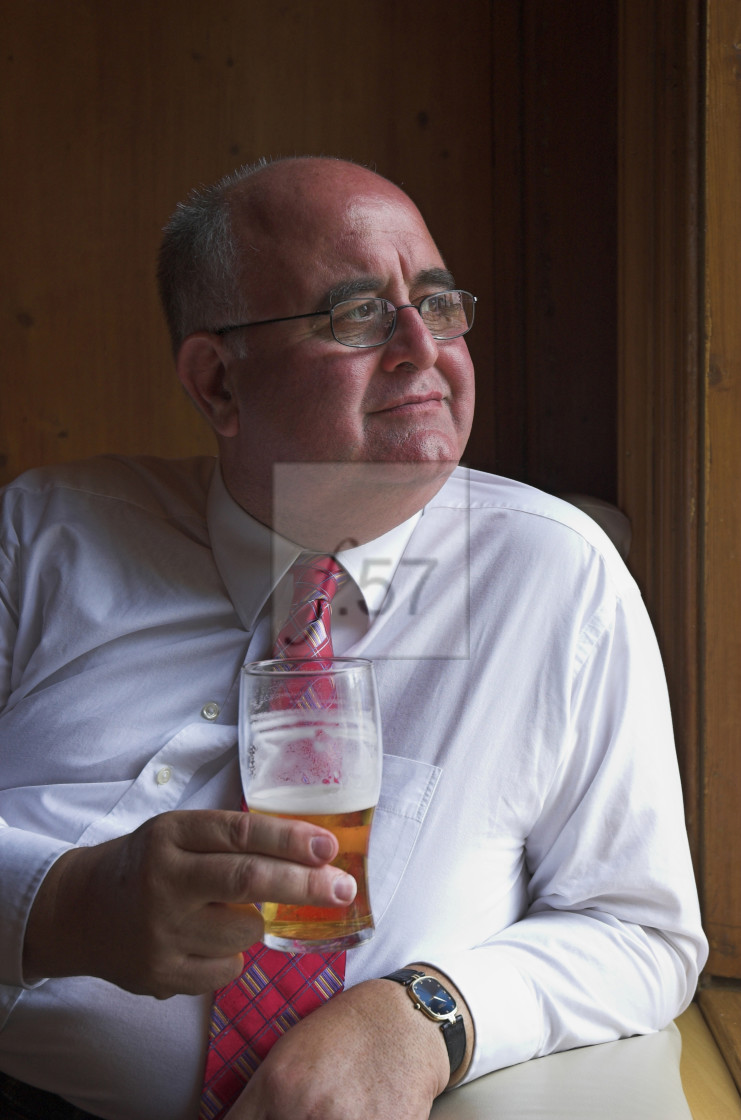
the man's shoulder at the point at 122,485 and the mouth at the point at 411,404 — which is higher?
the mouth at the point at 411,404

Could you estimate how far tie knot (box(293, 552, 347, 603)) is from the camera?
4.13 ft

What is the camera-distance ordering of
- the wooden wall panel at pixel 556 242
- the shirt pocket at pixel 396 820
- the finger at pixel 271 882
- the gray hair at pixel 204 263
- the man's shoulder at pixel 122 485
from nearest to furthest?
the finger at pixel 271 882
the shirt pocket at pixel 396 820
the gray hair at pixel 204 263
the man's shoulder at pixel 122 485
the wooden wall panel at pixel 556 242

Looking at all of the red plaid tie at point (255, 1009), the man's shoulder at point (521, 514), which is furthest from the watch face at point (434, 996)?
the man's shoulder at point (521, 514)

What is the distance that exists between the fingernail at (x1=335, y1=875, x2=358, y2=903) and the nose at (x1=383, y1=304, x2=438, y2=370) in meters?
0.72

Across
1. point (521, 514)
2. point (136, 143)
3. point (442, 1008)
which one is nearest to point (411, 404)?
point (521, 514)

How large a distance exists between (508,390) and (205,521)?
1251mm

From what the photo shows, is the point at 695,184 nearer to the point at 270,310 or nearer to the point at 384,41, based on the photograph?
the point at 270,310

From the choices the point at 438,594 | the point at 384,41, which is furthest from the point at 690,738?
the point at 384,41

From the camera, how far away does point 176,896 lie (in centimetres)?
80

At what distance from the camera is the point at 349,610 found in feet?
4.24

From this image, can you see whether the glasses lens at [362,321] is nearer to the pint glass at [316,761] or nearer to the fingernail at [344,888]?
the pint glass at [316,761]

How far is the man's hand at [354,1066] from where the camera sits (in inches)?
35.8

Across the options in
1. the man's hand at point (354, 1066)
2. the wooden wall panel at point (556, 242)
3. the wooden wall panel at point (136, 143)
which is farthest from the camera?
the wooden wall panel at point (136, 143)

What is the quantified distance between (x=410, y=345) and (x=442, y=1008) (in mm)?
782
